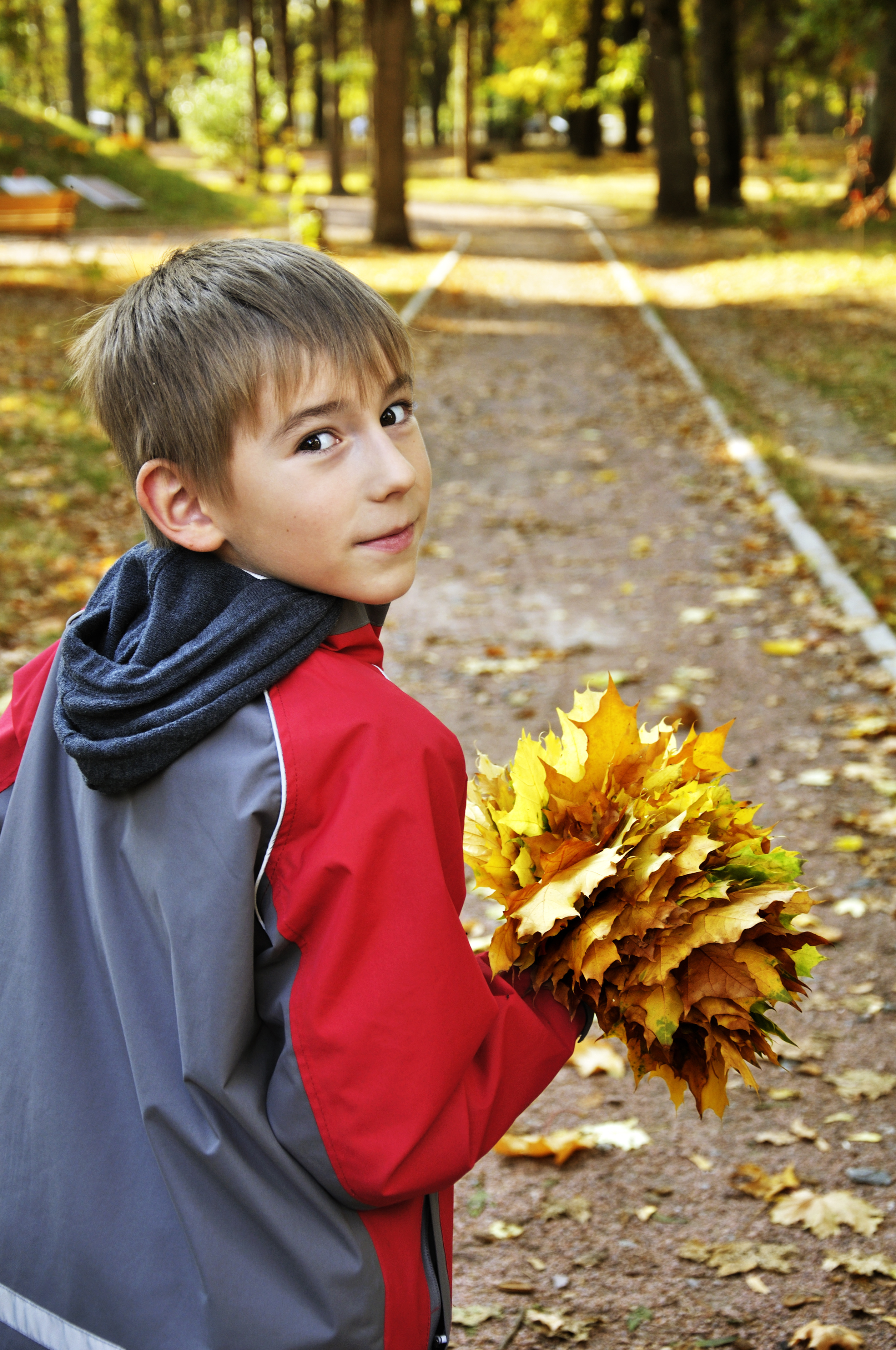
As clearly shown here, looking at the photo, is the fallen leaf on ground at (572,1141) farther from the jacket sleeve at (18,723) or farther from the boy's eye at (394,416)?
the boy's eye at (394,416)

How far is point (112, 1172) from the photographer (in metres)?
1.44

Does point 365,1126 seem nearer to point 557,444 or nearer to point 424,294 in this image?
point 557,444

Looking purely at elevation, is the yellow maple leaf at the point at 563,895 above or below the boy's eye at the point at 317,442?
below

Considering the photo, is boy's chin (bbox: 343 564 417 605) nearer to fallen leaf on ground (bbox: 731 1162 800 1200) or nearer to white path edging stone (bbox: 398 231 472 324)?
fallen leaf on ground (bbox: 731 1162 800 1200)

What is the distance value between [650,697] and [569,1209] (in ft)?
9.76

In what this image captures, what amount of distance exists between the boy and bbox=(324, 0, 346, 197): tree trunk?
1045 inches

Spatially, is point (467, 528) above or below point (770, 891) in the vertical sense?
below

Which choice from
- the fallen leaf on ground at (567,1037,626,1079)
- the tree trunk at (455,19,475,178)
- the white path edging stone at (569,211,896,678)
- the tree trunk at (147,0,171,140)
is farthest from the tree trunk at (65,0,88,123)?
the fallen leaf on ground at (567,1037,626,1079)

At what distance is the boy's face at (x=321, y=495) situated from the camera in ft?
4.94

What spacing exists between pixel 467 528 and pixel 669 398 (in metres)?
4.33

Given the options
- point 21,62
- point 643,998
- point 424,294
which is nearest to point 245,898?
point 643,998

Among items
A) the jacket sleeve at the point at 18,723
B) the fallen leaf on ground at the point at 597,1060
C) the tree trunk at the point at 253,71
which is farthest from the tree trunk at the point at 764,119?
the jacket sleeve at the point at 18,723

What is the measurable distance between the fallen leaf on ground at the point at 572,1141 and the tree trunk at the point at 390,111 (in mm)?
19803

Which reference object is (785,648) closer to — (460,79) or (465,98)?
(465,98)
